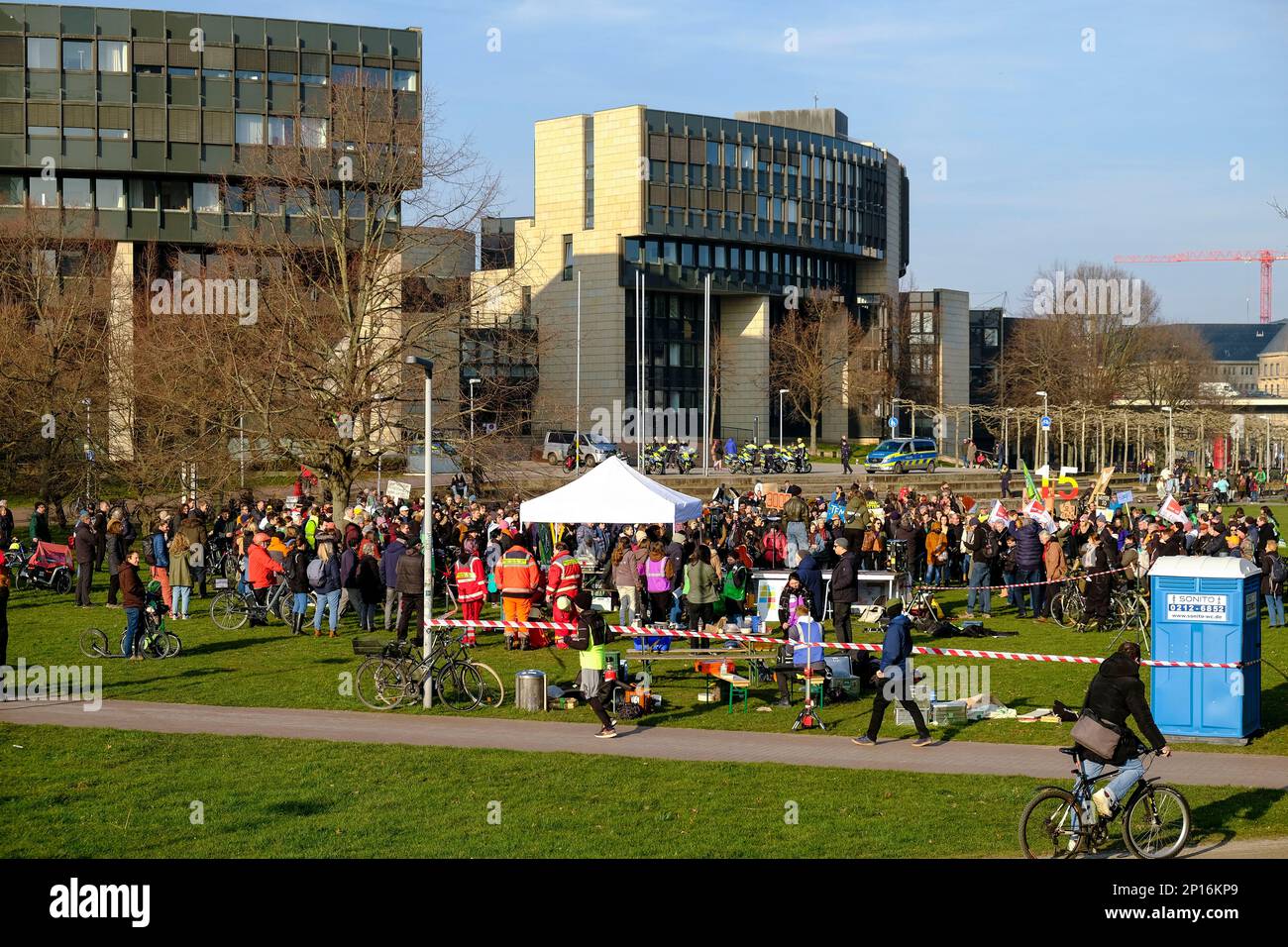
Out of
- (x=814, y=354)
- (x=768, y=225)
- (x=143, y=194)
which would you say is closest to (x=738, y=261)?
(x=768, y=225)

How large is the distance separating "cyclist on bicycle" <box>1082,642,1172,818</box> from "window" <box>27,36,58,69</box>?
65.7 meters

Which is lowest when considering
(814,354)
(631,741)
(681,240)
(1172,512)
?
(631,741)

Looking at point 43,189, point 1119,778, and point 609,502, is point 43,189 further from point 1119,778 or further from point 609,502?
point 1119,778

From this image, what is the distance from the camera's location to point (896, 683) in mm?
14695

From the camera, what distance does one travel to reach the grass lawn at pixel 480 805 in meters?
10.7

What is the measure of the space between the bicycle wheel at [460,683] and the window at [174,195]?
186ft

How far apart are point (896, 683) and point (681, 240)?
77783 mm

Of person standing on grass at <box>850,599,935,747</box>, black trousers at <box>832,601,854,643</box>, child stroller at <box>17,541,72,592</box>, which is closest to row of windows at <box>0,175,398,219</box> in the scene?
child stroller at <box>17,541,72,592</box>

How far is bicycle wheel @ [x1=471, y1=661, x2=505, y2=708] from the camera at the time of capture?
659 inches

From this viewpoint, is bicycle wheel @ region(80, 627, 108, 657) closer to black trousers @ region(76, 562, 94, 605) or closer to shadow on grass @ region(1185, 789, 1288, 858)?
black trousers @ region(76, 562, 94, 605)

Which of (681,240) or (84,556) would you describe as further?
(681,240)

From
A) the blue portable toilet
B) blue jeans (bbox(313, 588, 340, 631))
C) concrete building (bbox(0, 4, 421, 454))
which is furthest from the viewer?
concrete building (bbox(0, 4, 421, 454))

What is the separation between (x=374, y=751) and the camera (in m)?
14.1

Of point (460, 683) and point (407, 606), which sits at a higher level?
point (407, 606)
